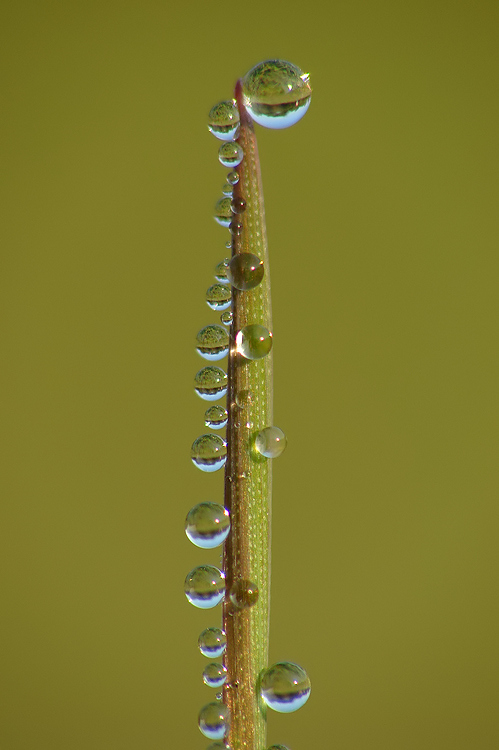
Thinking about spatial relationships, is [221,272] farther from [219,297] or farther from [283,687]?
[283,687]

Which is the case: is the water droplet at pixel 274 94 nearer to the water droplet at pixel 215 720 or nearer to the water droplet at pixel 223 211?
the water droplet at pixel 223 211

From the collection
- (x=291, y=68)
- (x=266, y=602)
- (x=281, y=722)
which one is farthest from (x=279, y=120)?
(x=281, y=722)

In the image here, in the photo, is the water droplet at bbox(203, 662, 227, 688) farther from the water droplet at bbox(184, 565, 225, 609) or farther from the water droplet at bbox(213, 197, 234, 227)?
the water droplet at bbox(213, 197, 234, 227)

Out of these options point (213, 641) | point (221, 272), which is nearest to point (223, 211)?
point (221, 272)

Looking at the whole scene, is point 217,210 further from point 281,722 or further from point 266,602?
point 281,722

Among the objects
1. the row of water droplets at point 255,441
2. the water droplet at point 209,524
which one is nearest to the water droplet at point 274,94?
the row of water droplets at point 255,441
